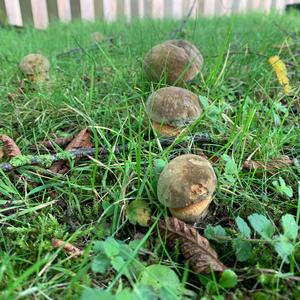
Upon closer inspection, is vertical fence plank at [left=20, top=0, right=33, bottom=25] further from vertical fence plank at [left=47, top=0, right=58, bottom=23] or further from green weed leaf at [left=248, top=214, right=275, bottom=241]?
green weed leaf at [left=248, top=214, right=275, bottom=241]

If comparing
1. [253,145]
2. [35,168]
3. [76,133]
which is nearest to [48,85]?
[76,133]

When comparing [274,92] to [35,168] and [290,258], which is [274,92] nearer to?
[290,258]

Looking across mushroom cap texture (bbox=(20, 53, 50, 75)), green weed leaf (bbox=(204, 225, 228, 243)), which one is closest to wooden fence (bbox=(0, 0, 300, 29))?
mushroom cap texture (bbox=(20, 53, 50, 75))

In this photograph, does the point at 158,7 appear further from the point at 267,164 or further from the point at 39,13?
the point at 267,164

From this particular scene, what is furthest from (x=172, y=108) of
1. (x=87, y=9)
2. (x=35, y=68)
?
(x=87, y=9)

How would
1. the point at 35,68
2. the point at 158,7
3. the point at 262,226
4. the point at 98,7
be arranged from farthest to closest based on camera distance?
the point at 158,7 < the point at 98,7 < the point at 35,68 < the point at 262,226

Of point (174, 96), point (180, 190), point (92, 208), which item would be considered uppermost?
point (174, 96)
